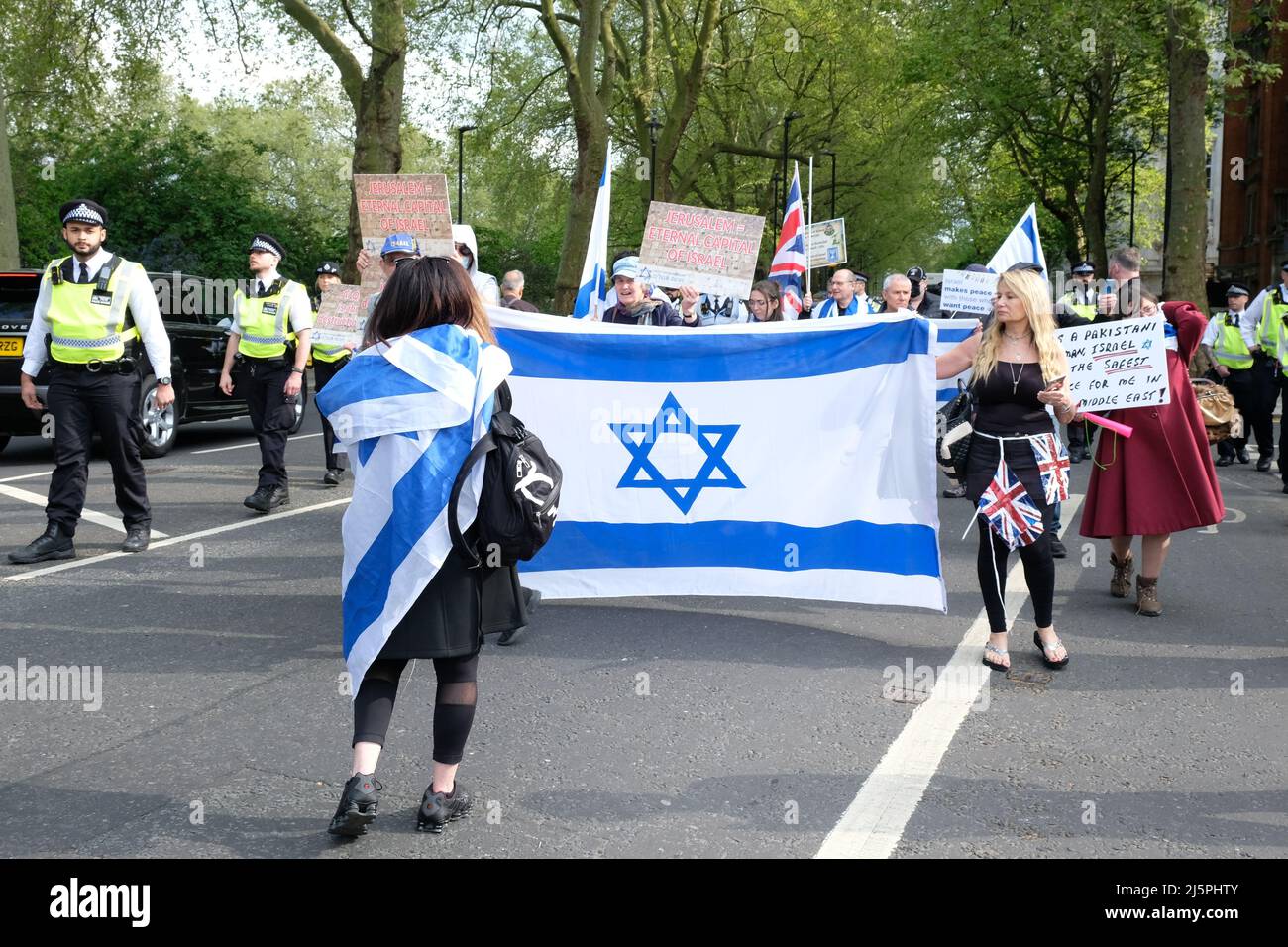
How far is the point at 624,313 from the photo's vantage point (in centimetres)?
841

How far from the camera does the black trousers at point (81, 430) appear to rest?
26.9 feet

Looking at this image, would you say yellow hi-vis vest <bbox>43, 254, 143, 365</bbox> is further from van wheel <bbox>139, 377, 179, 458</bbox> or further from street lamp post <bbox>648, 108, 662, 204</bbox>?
street lamp post <bbox>648, 108, 662, 204</bbox>

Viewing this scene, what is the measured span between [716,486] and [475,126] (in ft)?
102

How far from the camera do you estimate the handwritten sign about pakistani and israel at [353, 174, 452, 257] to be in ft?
27.1

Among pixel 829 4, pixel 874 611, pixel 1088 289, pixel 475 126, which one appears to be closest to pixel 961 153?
pixel 829 4

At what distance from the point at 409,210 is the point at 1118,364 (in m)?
4.26

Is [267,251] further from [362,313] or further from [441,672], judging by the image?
[441,672]

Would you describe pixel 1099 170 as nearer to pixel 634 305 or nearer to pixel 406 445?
pixel 634 305

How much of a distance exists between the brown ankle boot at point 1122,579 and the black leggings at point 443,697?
15.6 ft

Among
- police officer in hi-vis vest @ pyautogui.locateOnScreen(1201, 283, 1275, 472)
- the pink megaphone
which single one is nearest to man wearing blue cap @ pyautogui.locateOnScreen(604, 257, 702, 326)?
the pink megaphone

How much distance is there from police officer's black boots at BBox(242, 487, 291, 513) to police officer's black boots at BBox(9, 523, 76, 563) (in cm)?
174

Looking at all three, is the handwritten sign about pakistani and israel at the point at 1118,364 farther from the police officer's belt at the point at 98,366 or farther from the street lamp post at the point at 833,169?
the street lamp post at the point at 833,169

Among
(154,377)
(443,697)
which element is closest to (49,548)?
(154,377)

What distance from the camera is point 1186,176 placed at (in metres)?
21.7
